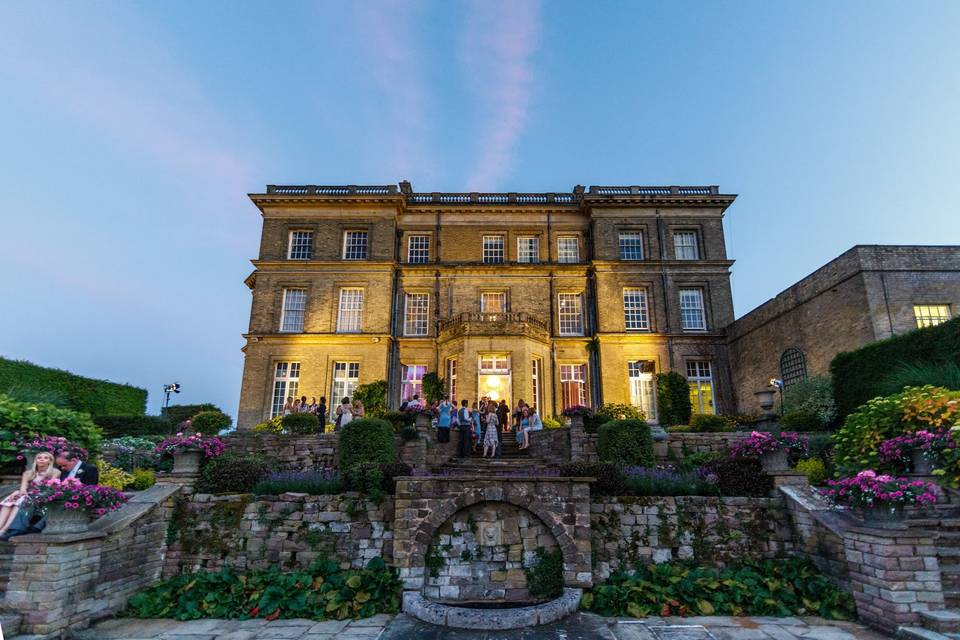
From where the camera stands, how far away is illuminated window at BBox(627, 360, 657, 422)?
68.7 ft

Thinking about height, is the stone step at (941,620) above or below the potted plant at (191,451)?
below

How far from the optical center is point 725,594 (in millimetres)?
7043

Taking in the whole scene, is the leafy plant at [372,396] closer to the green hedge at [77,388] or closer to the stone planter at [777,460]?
the green hedge at [77,388]

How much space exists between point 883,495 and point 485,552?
5485 millimetres

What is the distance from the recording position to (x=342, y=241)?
2302cm

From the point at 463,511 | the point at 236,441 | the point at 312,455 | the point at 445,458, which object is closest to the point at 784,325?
the point at 445,458

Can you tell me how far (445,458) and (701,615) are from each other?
7.48m

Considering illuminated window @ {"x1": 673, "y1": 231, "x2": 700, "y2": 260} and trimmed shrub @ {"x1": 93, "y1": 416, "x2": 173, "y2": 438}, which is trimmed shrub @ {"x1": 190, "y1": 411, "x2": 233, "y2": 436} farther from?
illuminated window @ {"x1": 673, "y1": 231, "x2": 700, "y2": 260}

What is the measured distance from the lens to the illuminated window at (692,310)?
72.7 feet

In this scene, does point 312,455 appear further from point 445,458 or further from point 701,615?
point 701,615

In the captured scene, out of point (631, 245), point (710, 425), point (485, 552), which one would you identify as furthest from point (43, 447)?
point (631, 245)

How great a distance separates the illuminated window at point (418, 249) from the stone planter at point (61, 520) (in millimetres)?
17864

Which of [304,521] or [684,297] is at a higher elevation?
[684,297]

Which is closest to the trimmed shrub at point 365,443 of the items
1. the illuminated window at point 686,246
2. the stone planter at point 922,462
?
the stone planter at point 922,462
